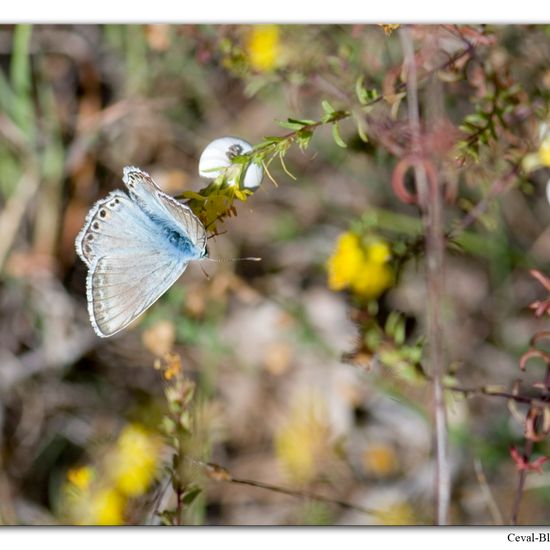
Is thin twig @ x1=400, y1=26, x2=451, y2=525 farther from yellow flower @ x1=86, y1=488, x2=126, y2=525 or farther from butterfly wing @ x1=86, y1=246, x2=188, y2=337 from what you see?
yellow flower @ x1=86, y1=488, x2=126, y2=525

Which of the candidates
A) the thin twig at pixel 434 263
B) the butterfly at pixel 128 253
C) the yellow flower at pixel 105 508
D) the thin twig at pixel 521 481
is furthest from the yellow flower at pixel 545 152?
the yellow flower at pixel 105 508

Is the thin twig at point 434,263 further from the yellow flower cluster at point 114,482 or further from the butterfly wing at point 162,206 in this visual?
the yellow flower cluster at point 114,482

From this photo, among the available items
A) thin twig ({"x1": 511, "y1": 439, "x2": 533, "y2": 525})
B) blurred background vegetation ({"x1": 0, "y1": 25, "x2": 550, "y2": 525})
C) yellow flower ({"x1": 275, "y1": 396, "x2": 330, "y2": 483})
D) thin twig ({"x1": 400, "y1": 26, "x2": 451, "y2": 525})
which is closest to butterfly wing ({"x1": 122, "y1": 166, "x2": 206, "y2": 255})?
thin twig ({"x1": 400, "y1": 26, "x2": 451, "y2": 525})

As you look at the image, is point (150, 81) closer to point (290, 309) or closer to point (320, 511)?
point (290, 309)

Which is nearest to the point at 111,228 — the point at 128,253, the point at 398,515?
the point at 128,253

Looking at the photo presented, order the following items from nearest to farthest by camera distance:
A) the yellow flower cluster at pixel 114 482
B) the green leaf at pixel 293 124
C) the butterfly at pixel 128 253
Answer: the green leaf at pixel 293 124 → the butterfly at pixel 128 253 → the yellow flower cluster at pixel 114 482

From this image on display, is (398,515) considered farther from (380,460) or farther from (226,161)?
(226,161)
